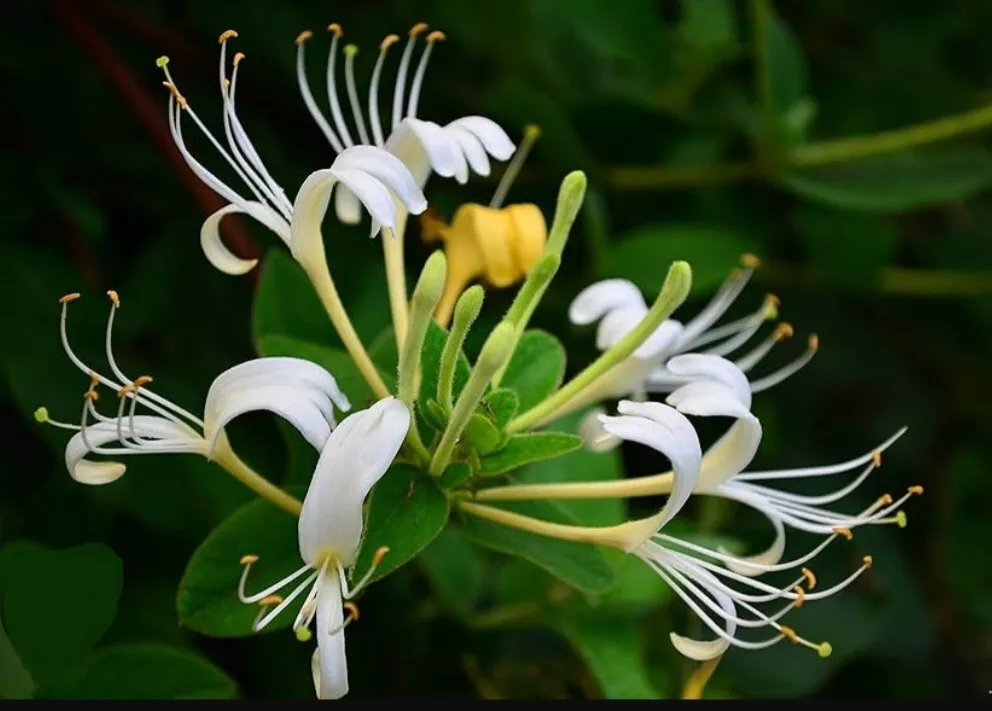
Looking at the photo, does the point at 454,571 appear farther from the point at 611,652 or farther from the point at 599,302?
the point at 599,302

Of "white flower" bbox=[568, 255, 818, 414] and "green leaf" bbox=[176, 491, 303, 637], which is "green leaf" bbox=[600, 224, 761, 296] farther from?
"green leaf" bbox=[176, 491, 303, 637]

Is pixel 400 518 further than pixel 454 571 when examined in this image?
No

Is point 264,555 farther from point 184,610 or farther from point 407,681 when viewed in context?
point 407,681

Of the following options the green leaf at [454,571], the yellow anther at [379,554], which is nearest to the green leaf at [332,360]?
the yellow anther at [379,554]

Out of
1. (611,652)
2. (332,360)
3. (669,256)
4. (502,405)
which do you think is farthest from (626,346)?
(669,256)

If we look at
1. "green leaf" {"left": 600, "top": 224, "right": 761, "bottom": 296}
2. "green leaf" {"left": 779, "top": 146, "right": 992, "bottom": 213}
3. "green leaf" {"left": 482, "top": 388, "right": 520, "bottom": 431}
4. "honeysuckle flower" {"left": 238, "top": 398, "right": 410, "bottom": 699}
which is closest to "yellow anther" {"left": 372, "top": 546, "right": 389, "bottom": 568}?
"honeysuckle flower" {"left": 238, "top": 398, "right": 410, "bottom": 699}

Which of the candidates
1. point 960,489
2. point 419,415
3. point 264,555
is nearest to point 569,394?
point 419,415

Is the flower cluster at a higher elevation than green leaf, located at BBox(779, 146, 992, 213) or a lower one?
lower
